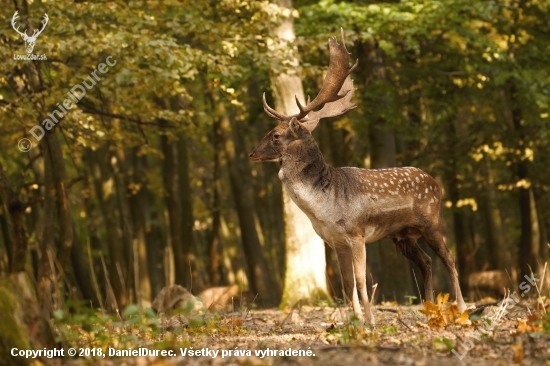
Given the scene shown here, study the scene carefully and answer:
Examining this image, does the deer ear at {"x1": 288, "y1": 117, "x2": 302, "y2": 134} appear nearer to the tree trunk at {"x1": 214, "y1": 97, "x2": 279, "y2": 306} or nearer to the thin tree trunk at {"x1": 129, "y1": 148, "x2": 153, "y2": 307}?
the tree trunk at {"x1": 214, "y1": 97, "x2": 279, "y2": 306}

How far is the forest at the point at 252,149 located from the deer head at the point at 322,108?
158 cm

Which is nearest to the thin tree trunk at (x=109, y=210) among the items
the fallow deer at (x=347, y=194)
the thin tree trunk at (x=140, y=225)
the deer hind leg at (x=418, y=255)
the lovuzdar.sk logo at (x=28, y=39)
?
the thin tree trunk at (x=140, y=225)

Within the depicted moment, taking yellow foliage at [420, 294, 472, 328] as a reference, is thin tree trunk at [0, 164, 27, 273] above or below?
above

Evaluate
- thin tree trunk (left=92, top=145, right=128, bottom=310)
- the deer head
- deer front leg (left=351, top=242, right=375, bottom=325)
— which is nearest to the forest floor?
deer front leg (left=351, top=242, right=375, bottom=325)

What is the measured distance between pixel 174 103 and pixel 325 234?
13.9 m

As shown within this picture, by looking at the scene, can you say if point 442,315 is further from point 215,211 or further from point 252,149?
point 215,211

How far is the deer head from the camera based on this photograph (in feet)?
33.4

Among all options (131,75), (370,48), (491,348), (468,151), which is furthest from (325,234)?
(468,151)

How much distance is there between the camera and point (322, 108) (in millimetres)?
10922

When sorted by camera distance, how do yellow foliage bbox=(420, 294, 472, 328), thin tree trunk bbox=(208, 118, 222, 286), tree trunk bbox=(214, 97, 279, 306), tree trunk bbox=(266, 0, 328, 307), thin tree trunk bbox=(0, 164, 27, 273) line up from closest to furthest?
yellow foliage bbox=(420, 294, 472, 328) → thin tree trunk bbox=(0, 164, 27, 273) → tree trunk bbox=(266, 0, 328, 307) → tree trunk bbox=(214, 97, 279, 306) → thin tree trunk bbox=(208, 118, 222, 286)

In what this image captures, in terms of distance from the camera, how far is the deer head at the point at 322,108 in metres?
10.2

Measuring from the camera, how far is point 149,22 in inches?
601

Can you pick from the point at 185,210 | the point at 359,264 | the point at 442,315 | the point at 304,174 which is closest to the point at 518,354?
the point at 442,315

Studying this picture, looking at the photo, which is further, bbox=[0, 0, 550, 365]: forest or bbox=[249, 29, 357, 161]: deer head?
bbox=[249, 29, 357, 161]: deer head
